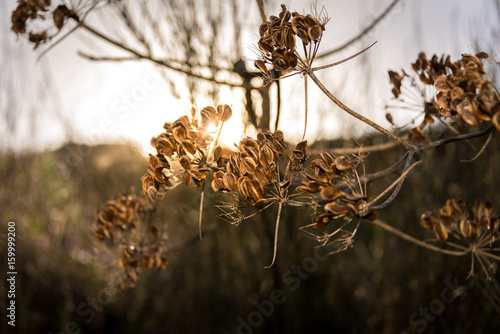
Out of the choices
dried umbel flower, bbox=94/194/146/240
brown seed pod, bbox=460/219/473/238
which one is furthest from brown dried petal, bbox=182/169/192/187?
brown seed pod, bbox=460/219/473/238

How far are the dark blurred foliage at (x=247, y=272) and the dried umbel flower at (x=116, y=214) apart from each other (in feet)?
2.80

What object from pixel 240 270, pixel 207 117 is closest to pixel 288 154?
pixel 207 117

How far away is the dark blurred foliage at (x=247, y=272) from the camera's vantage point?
285 cm

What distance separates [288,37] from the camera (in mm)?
940

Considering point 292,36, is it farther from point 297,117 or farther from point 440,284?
point 440,284

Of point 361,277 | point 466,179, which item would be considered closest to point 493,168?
point 466,179

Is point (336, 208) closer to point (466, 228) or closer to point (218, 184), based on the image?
point (218, 184)

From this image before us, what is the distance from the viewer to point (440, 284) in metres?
2.86

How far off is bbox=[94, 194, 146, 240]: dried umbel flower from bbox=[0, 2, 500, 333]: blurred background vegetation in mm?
850

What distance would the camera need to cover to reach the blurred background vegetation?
2848 millimetres

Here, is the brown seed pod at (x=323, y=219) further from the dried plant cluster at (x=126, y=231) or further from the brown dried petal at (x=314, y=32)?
the dried plant cluster at (x=126, y=231)

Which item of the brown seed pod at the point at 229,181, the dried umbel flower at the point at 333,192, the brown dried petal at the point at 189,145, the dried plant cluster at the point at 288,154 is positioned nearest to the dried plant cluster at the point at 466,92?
the dried plant cluster at the point at 288,154

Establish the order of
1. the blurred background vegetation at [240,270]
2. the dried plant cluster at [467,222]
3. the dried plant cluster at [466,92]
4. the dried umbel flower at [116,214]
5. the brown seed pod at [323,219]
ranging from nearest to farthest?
the dried plant cluster at [466,92]
the brown seed pod at [323,219]
the dried plant cluster at [467,222]
the dried umbel flower at [116,214]
the blurred background vegetation at [240,270]

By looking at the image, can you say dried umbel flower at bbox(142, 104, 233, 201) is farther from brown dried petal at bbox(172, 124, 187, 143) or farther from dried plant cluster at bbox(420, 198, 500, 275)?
dried plant cluster at bbox(420, 198, 500, 275)
